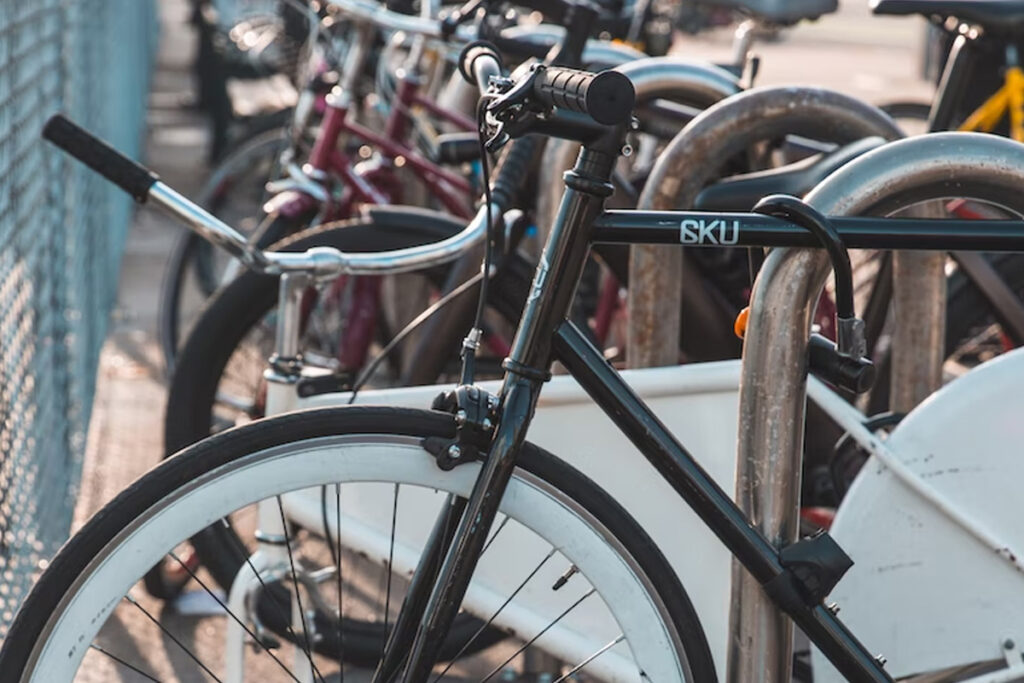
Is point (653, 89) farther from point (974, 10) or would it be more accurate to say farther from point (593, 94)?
point (593, 94)

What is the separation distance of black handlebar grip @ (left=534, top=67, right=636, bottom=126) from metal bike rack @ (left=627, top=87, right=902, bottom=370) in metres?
0.90

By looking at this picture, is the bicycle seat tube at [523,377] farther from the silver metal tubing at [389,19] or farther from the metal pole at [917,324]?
the silver metal tubing at [389,19]

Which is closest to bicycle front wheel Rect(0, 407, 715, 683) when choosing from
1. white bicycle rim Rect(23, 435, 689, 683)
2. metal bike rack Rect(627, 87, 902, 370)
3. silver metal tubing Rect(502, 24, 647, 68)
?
white bicycle rim Rect(23, 435, 689, 683)

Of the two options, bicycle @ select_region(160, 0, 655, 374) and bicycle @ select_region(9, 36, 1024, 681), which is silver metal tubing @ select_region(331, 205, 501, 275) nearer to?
bicycle @ select_region(9, 36, 1024, 681)

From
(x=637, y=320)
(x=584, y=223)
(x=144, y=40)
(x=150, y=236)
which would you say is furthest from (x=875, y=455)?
(x=144, y=40)

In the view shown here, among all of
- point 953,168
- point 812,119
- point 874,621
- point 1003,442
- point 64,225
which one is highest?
point 64,225

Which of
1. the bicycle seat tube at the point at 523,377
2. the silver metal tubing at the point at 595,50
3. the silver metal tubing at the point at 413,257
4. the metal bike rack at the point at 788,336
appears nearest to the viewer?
the bicycle seat tube at the point at 523,377

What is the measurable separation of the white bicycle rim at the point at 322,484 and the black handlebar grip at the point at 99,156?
0.60 meters

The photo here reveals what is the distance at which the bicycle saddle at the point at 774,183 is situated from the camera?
274cm

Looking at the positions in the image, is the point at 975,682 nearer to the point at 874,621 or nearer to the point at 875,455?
the point at 874,621

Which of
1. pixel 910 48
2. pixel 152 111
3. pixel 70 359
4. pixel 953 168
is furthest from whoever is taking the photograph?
pixel 910 48

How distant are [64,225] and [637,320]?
6.83 feet

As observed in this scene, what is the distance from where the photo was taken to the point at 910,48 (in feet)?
68.2

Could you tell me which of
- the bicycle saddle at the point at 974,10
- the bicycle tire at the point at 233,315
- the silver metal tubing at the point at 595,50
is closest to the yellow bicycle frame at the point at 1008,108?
the bicycle saddle at the point at 974,10
